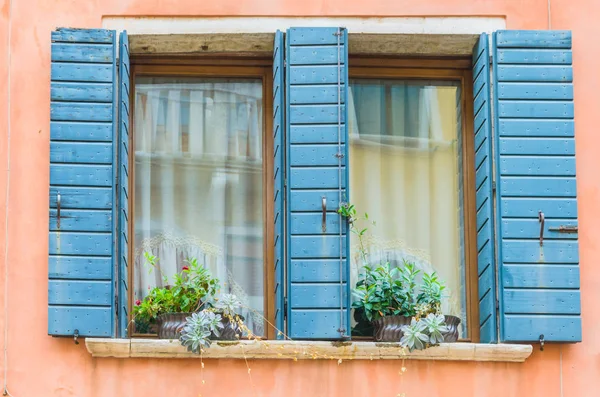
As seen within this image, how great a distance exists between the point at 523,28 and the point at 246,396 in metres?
2.38

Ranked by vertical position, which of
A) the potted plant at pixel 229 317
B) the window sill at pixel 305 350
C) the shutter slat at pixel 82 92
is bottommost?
the window sill at pixel 305 350

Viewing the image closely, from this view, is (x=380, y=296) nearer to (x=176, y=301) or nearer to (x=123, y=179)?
(x=176, y=301)

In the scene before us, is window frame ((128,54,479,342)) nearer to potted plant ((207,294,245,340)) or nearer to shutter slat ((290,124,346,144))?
shutter slat ((290,124,346,144))

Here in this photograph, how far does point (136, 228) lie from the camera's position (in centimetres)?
803

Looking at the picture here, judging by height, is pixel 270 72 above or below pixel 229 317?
above

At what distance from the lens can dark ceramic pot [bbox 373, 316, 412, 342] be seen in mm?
7516

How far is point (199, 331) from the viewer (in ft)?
24.0

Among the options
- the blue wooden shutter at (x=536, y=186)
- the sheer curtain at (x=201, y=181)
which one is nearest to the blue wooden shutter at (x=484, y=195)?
the blue wooden shutter at (x=536, y=186)

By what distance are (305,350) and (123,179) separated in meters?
1.27

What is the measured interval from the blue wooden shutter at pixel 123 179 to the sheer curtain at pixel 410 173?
118cm

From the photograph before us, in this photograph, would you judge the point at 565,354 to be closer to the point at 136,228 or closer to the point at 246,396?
the point at 246,396

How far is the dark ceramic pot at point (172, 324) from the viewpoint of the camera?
752 cm

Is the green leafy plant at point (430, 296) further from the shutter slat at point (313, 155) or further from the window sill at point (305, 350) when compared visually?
the shutter slat at point (313, 155)

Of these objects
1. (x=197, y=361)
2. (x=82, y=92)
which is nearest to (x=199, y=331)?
(x=197, y=361)
